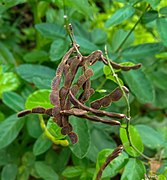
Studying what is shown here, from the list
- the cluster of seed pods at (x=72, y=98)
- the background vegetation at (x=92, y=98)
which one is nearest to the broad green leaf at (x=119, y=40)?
the background vegetation at (x=92, y=98)

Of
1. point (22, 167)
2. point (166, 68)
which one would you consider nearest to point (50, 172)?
point (22, 167)

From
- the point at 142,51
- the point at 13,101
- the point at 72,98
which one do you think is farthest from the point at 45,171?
the point at 72,98

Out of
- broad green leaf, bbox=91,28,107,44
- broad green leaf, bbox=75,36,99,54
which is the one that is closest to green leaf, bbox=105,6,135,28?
broad green leaf, bbox=75,36,99,54

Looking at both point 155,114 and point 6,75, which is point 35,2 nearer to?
point 6,75

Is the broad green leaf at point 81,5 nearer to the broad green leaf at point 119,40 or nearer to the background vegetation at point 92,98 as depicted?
the background vegetation at point 92,98

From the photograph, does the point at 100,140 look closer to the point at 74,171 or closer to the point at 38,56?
the point at 74,171

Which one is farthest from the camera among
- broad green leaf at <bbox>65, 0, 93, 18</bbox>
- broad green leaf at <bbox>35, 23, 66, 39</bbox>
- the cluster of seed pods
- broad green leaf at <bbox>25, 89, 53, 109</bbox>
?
broad green leaf at <bbox>35, 23, 66, 39</bbox>

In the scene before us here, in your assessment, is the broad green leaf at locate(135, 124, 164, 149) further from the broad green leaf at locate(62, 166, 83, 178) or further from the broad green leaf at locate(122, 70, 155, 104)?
the broad green leaf at locate(62, 166, 83, 178)
